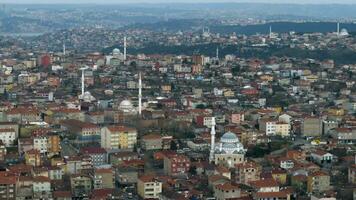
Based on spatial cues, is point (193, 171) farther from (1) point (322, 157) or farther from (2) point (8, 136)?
(2) point (8, 136)

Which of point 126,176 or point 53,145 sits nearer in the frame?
point 126,176

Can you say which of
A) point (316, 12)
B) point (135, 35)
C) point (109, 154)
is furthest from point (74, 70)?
point (316, 12)

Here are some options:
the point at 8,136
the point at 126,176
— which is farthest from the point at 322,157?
the point at 8,136

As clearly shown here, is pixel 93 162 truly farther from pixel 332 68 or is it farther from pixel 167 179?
pixel 332 68

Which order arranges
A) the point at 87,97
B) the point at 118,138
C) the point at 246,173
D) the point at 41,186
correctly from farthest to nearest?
the point at 87,97 → the point at 118,138 → the point at 246,173 → the point at 41,186

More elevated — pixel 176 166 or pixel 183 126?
pixel 176 166

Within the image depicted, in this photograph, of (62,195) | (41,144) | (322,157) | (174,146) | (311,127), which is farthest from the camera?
(311,127)

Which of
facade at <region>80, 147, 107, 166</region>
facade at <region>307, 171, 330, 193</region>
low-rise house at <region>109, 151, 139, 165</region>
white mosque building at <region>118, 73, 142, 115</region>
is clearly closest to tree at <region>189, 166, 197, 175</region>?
low-rise house at <region>109, 151, 139, 165</region>

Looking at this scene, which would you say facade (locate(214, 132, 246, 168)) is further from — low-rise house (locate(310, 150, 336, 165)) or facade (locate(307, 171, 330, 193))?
facade (locate(307, 171, 330, 193))

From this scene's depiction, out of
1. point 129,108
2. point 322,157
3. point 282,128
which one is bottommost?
point 129,108
